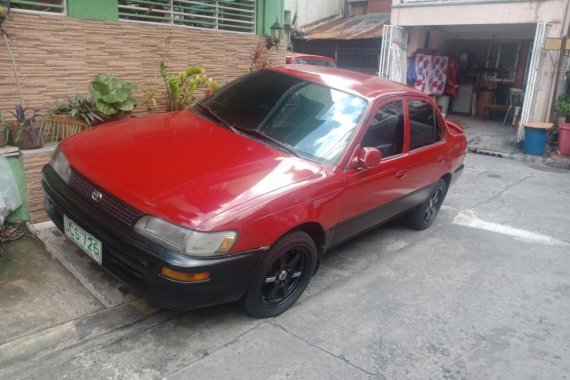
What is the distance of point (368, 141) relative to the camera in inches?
145

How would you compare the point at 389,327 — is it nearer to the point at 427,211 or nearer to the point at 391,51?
the point at 427,211

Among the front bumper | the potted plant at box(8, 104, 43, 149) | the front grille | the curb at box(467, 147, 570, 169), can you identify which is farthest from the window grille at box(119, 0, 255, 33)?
the curb at box(467, 147, 570, 169)

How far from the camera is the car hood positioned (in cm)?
268

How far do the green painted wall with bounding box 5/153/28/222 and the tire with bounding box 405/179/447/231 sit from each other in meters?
3.84

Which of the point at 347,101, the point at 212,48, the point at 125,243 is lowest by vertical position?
the point at 125,243

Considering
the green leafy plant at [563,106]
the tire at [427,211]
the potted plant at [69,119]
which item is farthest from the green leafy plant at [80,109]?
the green leafy plant at [563,106]

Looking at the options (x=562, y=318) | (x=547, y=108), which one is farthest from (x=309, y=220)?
(x=547, y=108)

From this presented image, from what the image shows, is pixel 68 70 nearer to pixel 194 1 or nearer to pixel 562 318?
pixel 194 1

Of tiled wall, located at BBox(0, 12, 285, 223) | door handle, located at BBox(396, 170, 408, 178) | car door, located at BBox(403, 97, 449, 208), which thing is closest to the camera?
door handle, located at BBox(396, 170, 408, 178)

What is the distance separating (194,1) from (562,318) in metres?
5.79

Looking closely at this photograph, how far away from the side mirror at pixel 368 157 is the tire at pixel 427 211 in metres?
1.70

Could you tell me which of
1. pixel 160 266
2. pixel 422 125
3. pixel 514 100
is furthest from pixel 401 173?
pixel 514 100

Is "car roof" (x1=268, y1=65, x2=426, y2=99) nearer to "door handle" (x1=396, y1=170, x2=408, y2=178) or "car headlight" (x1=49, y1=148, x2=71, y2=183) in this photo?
"door handle" (x1=396, y1=170, x2=408, y2=178)

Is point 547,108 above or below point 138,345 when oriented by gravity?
above
